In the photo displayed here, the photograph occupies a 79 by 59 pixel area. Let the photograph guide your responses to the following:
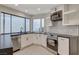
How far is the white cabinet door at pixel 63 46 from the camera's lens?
3286 mm

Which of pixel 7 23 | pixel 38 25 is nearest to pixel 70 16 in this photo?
pixel 7 23

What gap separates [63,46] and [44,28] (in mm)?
3627

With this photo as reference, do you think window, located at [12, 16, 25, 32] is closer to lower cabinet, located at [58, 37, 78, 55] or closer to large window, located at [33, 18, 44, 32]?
large window, located at [33, 18, 44, 32]

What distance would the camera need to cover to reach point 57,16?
472 cm

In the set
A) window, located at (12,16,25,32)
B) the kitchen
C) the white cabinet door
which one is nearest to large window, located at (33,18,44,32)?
the kitchen

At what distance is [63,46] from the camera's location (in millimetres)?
3504

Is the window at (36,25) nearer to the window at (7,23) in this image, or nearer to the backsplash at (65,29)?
the backsplash at (65,29)

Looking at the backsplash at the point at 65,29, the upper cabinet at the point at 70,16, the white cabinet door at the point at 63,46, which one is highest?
the upper cabinet at the point at 70,16

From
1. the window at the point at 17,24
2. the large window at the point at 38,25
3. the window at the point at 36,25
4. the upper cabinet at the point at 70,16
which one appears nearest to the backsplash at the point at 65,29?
the upper cabinet at the point at 70,16

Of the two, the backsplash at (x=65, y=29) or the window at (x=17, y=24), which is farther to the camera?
the window at (x=17, y=24)

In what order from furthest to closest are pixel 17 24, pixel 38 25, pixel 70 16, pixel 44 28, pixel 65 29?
pixel 38 25, pixel 44 28, pixel 17 24, pixel 65 29, pixel 70 16

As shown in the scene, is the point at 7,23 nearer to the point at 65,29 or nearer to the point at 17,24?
the point at 17,24
